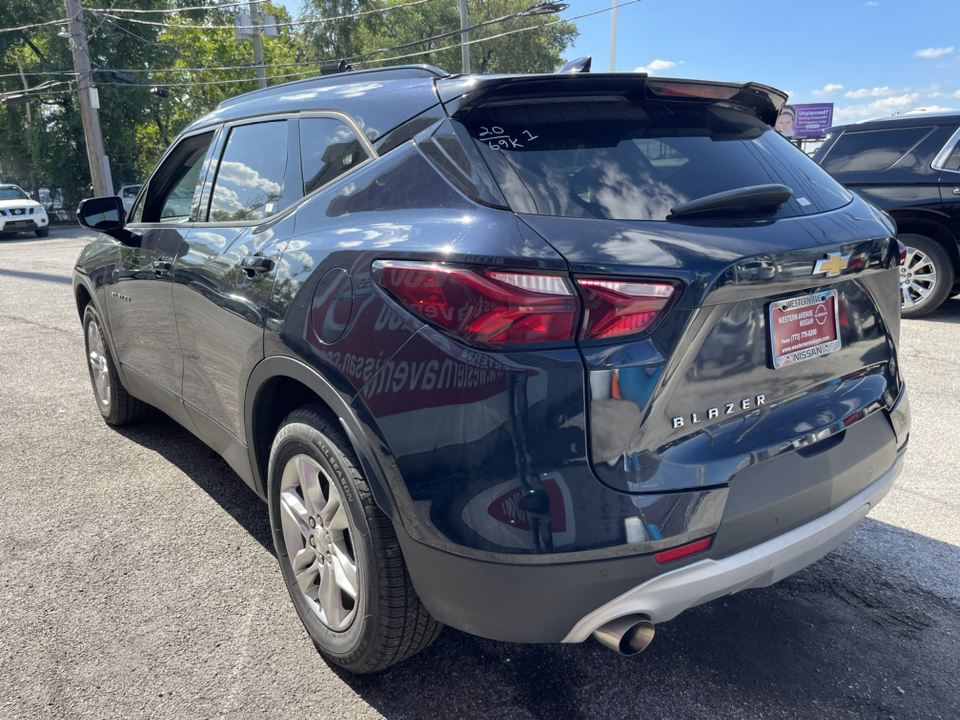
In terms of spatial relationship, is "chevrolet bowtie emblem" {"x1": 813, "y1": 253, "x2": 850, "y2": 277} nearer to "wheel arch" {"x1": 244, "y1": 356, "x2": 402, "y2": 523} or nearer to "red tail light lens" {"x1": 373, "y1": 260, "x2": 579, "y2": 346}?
"red tail light lens" {"x1": 373, "y1": 260, "x2": 579, "y2": 346}

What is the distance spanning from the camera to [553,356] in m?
1.68

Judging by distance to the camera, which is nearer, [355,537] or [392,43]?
[355,537]

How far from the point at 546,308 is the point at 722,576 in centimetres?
79

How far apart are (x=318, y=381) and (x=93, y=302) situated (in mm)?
2839

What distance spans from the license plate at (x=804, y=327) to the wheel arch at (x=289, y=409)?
3.52 feet

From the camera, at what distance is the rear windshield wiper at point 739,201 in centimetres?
188

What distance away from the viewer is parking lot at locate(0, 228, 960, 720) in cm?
220

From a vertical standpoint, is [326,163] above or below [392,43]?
→ below

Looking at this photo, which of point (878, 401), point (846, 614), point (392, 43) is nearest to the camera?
point (878, 401)

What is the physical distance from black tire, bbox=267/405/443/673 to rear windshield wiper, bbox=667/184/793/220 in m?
1.08

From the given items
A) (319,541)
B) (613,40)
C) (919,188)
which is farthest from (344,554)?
A: (613,40)

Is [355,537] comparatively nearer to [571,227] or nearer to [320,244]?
[320,244]

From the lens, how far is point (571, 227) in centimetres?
177

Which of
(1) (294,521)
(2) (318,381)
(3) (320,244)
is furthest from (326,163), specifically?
(1) (294,521)
